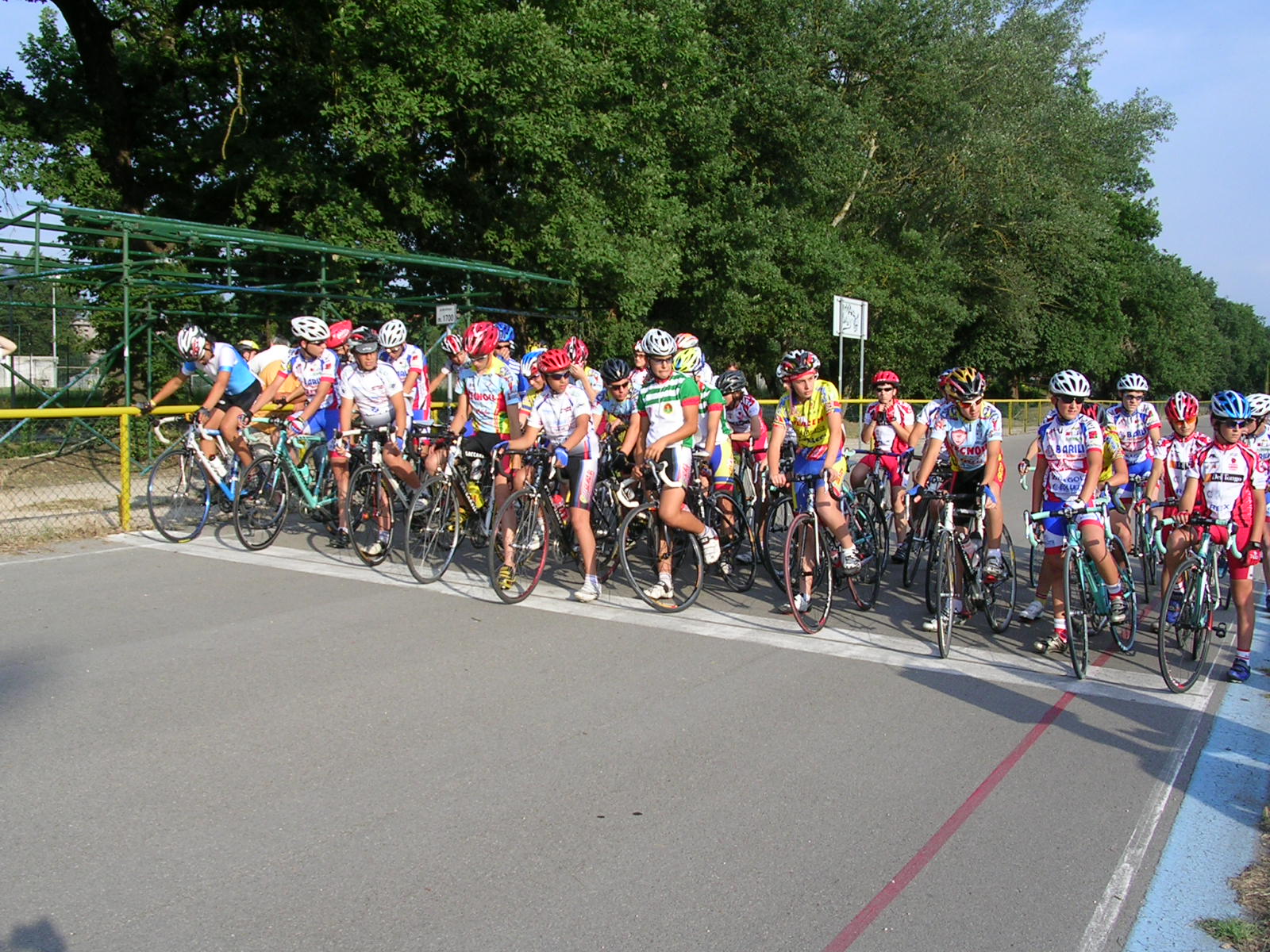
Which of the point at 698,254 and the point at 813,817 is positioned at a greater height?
the point at 698,254

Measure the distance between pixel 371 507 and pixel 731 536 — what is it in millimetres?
3217

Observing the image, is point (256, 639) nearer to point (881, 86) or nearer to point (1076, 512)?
point (1076, 512)

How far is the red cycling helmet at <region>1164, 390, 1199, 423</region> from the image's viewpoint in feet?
29.4

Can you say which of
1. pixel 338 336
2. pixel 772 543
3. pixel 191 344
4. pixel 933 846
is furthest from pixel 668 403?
pixel 191 344

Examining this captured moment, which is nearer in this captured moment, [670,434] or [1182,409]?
[670,434]

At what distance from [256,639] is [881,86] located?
27.2 metres

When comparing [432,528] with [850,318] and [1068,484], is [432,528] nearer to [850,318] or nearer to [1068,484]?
[1068,484]

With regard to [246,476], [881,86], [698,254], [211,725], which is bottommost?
[211,725]

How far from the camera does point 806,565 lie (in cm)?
761

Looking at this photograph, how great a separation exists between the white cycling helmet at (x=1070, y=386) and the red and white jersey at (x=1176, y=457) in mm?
1977

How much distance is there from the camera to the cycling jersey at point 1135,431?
9.41 metres

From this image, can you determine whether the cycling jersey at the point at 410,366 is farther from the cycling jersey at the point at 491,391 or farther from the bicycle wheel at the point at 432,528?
the bicycle wheel at the point at 432,528

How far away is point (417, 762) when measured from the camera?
482cm

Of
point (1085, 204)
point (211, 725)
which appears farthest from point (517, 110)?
point (1085, 204)
